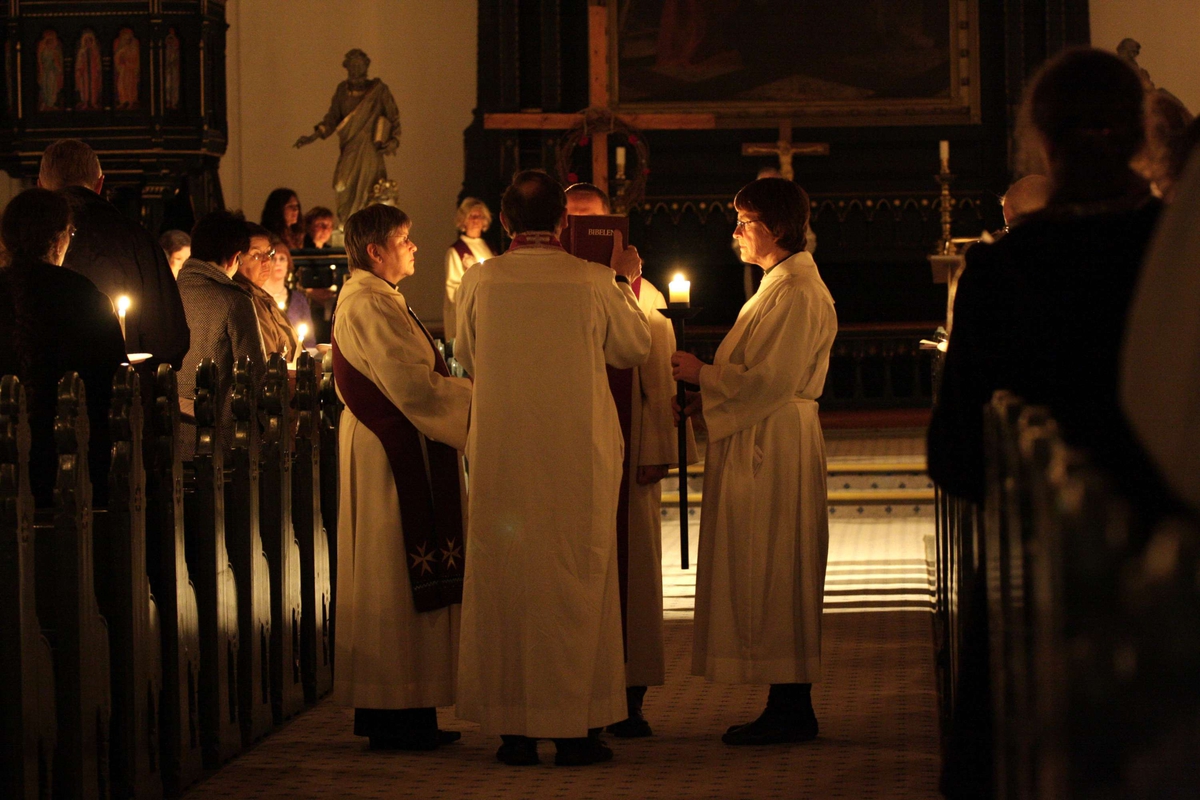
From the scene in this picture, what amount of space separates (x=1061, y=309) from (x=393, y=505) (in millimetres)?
2614

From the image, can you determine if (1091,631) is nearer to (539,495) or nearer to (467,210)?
(539,495)

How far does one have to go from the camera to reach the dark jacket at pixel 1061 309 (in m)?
2.40

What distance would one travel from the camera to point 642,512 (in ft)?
15.8

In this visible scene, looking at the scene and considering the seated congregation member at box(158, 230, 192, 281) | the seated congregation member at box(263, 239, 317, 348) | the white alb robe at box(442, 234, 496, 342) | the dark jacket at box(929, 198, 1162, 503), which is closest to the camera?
the dark jacket at box(929, 198, 1162, 503)

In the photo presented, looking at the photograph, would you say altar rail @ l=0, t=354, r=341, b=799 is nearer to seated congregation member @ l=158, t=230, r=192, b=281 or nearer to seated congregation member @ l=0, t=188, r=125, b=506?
seated congregation member @ l=0, t=188, r=125, b=506

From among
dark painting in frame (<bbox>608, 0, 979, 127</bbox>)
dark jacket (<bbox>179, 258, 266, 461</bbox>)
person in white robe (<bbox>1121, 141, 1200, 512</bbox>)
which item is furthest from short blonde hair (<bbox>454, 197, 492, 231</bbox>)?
person in white robe (<bbox>1121, 141, 1200, 512</bbox>)

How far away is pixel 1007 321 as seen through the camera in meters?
2.49

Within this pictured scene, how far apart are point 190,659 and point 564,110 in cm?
1004

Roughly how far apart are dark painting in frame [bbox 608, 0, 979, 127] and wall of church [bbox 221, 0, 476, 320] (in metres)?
1.74

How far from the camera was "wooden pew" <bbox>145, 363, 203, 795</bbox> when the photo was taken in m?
4.20

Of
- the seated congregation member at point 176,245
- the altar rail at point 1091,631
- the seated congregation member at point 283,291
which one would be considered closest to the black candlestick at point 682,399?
the seated congregation member at point 283,291

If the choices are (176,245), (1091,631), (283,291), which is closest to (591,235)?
(1091,631)

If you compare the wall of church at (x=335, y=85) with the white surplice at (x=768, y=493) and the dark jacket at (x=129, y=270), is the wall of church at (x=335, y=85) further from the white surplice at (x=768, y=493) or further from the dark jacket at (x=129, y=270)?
the white surplice at (x=768, y=493)

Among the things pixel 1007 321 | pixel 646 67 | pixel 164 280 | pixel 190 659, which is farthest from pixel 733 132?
pixel 1007 321
